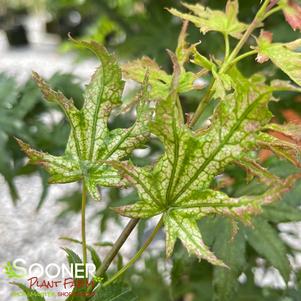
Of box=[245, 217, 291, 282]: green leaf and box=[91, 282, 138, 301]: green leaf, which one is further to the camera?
box=[245, 217, 291, 282]: green leaf

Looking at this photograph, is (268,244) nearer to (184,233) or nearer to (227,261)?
(227,261)

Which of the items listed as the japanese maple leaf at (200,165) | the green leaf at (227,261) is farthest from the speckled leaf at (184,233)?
the green leaf at (227,261)

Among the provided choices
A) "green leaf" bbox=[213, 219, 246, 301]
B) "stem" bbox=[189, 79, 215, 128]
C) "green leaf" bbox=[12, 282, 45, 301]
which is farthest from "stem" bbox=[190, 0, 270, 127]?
"green leaf" bbox=[213, 219, 246, 301]

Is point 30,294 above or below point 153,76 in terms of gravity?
below

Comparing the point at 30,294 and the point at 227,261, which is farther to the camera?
the point at 227,261

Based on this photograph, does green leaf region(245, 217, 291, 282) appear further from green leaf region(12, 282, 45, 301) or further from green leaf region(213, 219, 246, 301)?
green leaf region(12, 282, 45, 301)

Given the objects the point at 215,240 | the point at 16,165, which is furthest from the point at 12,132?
the point at 215,240

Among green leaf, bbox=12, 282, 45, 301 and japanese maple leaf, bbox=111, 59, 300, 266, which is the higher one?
japanese maple leaf, bbox=111, 59, 300, 266

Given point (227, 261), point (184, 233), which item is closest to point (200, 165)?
point (184, 233)
